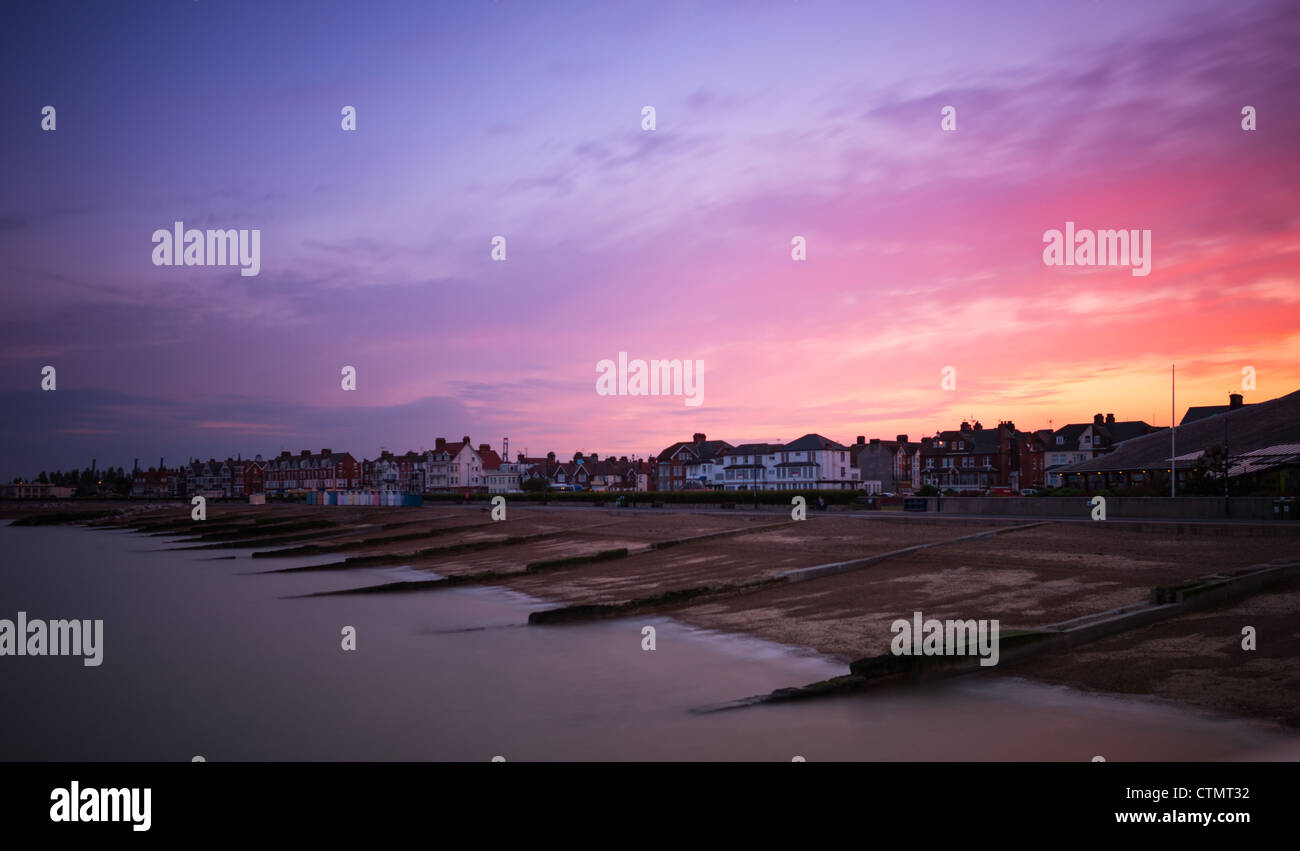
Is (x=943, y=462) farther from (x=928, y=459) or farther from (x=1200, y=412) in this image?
(x=1200, y=412)

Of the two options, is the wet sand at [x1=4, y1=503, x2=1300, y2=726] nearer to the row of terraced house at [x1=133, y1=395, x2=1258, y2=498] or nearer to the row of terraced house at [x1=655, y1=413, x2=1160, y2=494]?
the row of terraced house at [x1=133, y1=395, x2=1258, y2=498]

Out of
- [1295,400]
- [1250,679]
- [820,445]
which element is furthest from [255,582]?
[820,445]

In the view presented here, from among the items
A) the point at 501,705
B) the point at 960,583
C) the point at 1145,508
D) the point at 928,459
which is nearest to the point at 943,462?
the point at 928,459

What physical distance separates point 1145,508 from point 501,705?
34906 millimetres

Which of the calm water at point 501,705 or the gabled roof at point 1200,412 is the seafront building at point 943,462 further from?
the calm water at point 501,705

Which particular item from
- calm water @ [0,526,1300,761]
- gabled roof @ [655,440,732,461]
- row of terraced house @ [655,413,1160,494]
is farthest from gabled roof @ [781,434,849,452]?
calm water @ [0,526,1300,761]

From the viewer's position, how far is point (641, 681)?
59.0 ft

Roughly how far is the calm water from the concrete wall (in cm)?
2726

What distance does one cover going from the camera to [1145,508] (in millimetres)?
39375

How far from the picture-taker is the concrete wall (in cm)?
3550

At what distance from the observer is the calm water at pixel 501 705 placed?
12750 mm
